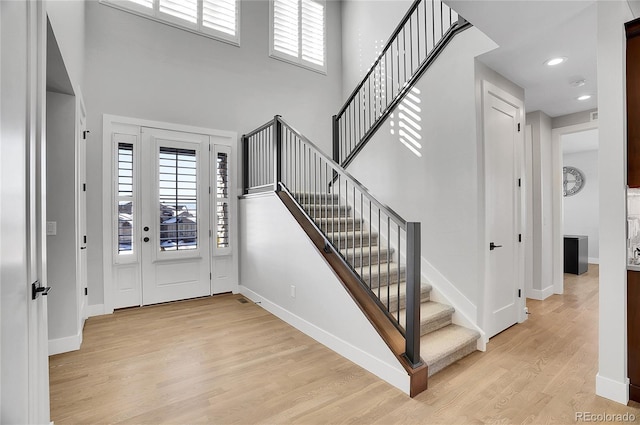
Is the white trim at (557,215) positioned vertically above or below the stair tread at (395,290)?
above

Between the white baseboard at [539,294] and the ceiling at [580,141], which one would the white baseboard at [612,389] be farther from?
the ceiling at [580,141]

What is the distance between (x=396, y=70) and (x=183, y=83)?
310 centimetres

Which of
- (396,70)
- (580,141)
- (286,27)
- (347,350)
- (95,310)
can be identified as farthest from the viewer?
(580,141)

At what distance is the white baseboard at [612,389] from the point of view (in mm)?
2094

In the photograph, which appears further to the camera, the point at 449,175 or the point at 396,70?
the point at 396,70

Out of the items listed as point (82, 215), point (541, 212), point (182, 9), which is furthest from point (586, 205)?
point (82, 215)

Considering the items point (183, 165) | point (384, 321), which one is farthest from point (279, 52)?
point (384, 321)

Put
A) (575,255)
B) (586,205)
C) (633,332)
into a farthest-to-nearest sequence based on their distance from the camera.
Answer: (586,205) < (575,255) < (633,332)

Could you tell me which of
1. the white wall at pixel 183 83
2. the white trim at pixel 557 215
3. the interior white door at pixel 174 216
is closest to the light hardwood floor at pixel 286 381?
the interior white door at pixel 174 216

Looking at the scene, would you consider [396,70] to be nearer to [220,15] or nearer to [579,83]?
[579,83]

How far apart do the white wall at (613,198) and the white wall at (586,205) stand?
23.8ft

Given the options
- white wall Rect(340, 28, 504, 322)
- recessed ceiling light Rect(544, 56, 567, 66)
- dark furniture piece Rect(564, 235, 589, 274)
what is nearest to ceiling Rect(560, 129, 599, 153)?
dark furniture piece Rect(564, 235, 589, 274)

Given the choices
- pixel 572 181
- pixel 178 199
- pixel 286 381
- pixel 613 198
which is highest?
pixel 572 181

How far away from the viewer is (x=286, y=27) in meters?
5.57
